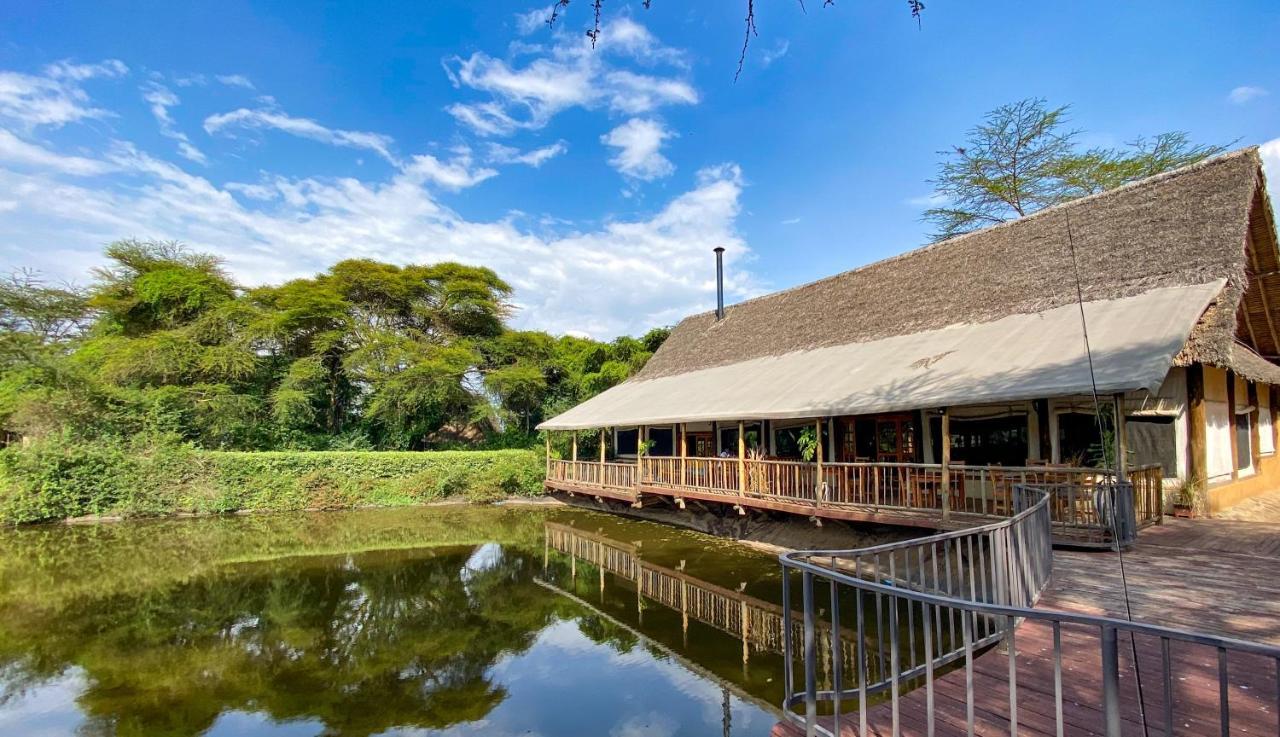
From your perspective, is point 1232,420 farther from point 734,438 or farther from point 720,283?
point 720,283

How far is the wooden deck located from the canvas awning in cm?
189

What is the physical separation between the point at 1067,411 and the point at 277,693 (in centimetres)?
1070

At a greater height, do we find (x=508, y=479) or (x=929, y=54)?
(x=929, y=54)

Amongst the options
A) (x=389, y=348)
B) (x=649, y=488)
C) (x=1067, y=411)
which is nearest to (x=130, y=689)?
(x=649, y=488)

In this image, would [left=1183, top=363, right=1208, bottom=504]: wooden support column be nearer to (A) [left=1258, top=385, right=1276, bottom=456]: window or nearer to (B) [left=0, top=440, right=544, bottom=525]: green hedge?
(A) [left=1258, top=385, right=1276, bottom=456]: window

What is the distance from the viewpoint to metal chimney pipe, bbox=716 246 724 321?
20.2 m

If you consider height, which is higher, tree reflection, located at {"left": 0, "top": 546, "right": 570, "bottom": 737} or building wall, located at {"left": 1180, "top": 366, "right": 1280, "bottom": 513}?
building wall, located at {"left": 1180, "top": 366, "right": 1280, "bottom": 513}

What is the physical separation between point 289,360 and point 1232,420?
86.3 ft

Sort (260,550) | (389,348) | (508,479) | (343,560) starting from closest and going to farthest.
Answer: (343,560) → (260,550) → (508,479) → (389,348)

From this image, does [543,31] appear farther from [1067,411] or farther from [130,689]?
[1067,411]

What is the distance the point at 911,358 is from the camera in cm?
1034

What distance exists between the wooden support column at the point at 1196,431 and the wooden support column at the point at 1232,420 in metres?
1.99

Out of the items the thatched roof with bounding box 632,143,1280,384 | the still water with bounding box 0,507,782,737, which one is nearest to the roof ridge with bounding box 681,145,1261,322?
the thatched roof with bounding box 632,143,1280,384

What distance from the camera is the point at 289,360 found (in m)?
22.4
